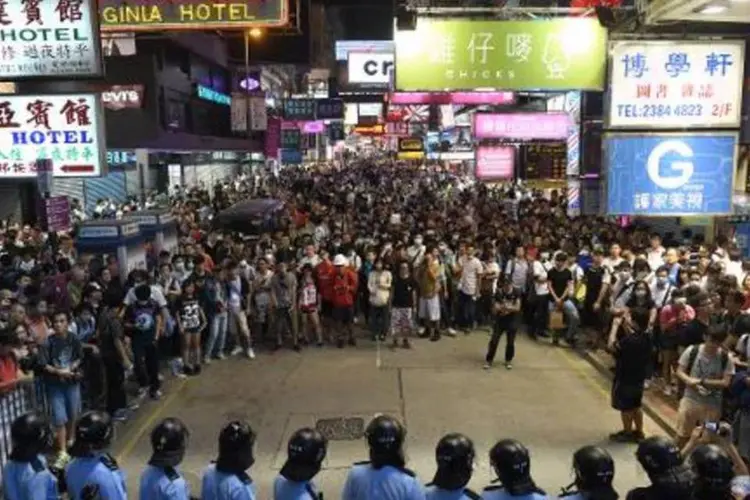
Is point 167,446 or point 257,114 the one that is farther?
point 257,114

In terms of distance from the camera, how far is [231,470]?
4.32m

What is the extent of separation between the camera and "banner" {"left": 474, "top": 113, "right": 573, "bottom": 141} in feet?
62.5

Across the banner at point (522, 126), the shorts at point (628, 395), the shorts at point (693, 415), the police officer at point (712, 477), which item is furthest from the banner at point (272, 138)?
the police officer at point (712, 477)

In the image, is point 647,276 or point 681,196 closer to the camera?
point 681,196

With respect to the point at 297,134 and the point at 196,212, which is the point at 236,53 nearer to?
the point at 297,134

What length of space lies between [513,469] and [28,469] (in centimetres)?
312

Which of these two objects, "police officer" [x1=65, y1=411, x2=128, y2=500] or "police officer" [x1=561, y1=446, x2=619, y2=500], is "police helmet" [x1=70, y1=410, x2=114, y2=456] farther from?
"police officer" [x1=561, y1=446, x2=619, y2=500]

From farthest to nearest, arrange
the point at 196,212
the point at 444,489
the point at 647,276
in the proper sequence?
the point at 196,212 < the point at 647,276 < the point at 444,489

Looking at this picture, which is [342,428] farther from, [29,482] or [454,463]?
[454,463]

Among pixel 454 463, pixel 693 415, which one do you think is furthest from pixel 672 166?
pixel 454 463

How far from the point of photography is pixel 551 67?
27.9 feet

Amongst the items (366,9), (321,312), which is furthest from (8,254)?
(366,9)

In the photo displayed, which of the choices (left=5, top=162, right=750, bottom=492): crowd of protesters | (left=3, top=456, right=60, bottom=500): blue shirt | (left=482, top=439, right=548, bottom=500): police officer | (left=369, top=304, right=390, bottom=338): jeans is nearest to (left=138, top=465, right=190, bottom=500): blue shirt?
(left=3, top=456, right=60, bottom=500): blue shirt

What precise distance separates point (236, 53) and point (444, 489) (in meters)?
37.7
